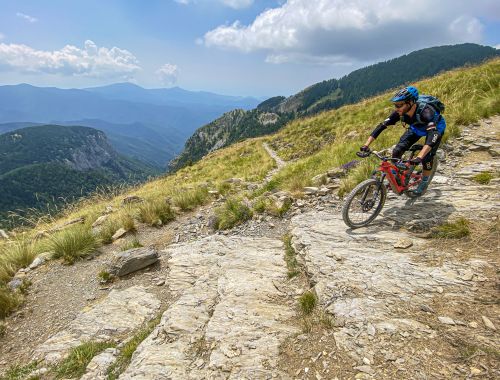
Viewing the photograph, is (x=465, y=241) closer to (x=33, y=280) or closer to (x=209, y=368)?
(x=209, y=368)

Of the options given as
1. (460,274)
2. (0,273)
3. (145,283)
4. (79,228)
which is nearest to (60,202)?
(79,228)

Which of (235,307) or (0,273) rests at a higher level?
(235,307)

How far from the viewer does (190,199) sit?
12.0 meters

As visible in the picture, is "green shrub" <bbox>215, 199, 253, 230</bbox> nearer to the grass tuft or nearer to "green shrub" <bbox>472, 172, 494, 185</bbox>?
the grass tuft

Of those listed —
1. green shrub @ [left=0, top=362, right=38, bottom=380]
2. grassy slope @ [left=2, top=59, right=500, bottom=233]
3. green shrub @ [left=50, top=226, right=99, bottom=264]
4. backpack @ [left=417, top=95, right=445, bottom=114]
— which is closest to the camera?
green shrub @ [left=0, top=362, right=38, bottom=380]

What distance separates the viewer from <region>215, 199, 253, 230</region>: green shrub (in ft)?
30.9

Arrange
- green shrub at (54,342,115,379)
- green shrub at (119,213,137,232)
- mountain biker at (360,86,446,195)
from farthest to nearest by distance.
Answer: green shrub at (119,213,137,232) < mountain biker at (360,86,446,195) < green shrub at (54,342,115,379)

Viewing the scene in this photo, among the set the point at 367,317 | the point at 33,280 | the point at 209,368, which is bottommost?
the point at 33,280

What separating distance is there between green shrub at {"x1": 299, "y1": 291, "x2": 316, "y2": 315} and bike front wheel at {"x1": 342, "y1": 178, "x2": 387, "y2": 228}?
276cm

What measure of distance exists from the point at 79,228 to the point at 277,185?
7.16 meters

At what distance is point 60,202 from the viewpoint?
44.6 feet

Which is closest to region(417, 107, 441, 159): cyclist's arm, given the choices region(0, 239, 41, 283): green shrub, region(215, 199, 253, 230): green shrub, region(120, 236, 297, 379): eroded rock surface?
region(120, 236, 297, 379): eroded rock surface

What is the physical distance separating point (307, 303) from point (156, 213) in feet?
24.0

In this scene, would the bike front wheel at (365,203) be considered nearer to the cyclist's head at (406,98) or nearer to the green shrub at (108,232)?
the cyclist's head at (406,98)
